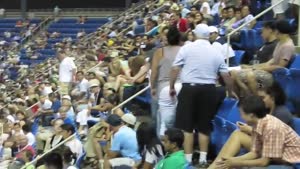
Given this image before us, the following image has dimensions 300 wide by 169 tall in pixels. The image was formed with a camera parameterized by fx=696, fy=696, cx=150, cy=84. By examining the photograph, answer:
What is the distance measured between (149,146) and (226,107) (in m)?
0.81

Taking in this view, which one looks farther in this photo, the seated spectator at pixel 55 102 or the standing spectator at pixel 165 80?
the seated spectator at pixel 55 102

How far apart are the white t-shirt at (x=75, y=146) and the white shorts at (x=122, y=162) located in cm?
151

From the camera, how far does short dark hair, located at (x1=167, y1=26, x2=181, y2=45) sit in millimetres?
6547

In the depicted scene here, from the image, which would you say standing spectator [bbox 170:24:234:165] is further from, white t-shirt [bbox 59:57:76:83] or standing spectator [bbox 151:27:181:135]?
white t-shirt [bbox 59:57:76:83]

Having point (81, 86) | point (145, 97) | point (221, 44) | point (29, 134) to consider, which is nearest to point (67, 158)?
point (145, 97)

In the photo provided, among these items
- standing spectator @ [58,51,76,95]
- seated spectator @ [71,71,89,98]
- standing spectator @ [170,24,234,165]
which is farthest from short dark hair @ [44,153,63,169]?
standing spectator @ [58,51,76,95]

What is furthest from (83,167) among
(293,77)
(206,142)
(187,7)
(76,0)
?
(76,0)

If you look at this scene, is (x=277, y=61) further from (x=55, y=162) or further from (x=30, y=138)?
(x=30, y=138)

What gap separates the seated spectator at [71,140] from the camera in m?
8.12

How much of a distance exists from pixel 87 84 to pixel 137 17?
26.3 ft

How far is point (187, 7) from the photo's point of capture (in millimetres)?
13312

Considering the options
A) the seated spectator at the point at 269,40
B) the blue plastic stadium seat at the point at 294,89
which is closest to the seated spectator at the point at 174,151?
the blue plastic stadium seat at the point at 294,89

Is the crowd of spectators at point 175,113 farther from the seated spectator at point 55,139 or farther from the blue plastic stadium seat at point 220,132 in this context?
the blue plastic stadium seat at point 220,132

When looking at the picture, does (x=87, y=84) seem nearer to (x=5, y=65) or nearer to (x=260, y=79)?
(x=260, y=79)
